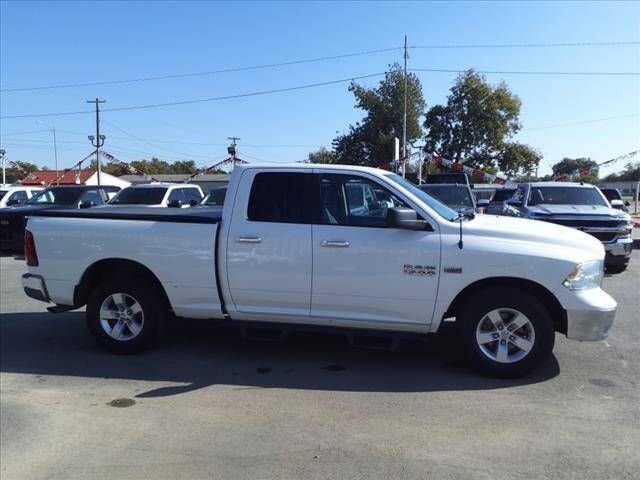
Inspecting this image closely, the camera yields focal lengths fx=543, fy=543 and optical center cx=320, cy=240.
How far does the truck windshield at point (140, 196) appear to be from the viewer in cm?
1423

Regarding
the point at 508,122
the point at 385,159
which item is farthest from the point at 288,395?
the point at 508,122

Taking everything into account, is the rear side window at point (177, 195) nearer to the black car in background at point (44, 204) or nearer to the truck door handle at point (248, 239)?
the black car in background at point (44, 204)

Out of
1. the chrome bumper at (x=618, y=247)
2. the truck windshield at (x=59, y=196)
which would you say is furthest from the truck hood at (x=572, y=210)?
the truck windshield at (x=59, y=196)

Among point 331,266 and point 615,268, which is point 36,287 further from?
point 615,268

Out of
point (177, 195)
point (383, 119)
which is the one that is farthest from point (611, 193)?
point (383, 119)

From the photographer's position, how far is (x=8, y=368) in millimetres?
5418

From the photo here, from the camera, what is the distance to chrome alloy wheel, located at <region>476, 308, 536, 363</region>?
4.77 metres

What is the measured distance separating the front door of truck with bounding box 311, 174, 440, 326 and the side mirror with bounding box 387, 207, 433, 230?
73 millimetres

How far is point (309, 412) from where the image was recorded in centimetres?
424

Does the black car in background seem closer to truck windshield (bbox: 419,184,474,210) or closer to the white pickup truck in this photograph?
the white pickup truck

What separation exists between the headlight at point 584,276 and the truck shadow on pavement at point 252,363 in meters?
0.90

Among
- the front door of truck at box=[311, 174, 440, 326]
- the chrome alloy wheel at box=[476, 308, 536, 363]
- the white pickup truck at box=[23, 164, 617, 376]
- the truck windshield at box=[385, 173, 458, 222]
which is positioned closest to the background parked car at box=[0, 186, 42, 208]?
the white pickup truck at box=[23, 164, 617, 376]

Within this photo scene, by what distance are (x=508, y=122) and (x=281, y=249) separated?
5597cm

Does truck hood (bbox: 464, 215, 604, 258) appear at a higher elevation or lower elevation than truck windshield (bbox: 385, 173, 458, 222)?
lower
